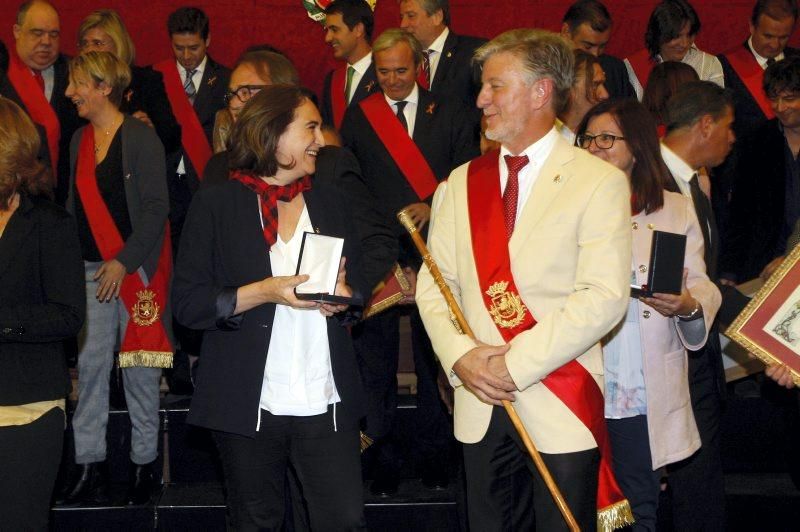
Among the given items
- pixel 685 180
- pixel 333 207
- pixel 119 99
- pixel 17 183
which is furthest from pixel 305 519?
pixel 119 99

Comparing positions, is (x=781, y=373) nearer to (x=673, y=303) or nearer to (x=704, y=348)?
(x=704, y=348)

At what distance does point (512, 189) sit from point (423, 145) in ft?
6.70

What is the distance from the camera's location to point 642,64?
19.8 ft

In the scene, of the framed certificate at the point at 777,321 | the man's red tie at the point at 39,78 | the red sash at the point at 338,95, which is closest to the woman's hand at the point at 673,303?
the framed certificate at the point at 777,321

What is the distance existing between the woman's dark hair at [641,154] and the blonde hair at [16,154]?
5.68ft

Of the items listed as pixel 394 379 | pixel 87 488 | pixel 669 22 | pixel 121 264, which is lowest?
pixel 87 488

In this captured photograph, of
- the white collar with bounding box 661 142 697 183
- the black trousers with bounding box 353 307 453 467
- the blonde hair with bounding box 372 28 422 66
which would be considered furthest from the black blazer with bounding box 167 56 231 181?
the white collar with bounding box 661 142 697 183

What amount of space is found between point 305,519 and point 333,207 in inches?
39.7

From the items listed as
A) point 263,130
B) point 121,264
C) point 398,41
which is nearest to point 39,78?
point 121,264

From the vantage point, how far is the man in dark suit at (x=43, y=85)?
5191mm

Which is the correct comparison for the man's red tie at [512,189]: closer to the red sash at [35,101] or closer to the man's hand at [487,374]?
the man's hand at [487,374]

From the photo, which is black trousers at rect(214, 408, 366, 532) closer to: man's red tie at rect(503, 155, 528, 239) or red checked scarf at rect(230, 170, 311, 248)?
red checked scarf at rect(230, 170, 311, 248)

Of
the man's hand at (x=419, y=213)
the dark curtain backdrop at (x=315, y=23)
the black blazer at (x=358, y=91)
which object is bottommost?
the man's hand at (x=419, y=213)

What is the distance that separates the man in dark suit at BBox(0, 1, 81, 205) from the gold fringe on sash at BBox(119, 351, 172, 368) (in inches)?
38.5
